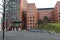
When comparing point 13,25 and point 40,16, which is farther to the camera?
point 40,16

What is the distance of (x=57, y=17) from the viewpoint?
132 meters

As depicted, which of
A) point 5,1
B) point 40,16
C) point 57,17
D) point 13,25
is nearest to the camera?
point 5,1

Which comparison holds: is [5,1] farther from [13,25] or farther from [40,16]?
[40,16]

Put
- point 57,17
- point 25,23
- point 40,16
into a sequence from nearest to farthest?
1. point 57,17
2. point 25,23
3. point 40,16

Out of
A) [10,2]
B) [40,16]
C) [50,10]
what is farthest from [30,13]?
[10,2]

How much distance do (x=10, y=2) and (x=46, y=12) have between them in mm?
139409

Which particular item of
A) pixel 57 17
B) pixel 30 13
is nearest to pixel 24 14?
pixel 30 13

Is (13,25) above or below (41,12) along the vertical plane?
below

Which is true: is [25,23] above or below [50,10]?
below

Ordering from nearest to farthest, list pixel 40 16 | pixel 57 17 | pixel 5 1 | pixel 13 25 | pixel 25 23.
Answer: pixel 5 1, pixel 13 25, pixel 57 17, pixel 25 23, pixel 40 16

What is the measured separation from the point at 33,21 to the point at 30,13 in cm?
695

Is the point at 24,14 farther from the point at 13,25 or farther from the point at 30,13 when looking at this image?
the point at 13,25

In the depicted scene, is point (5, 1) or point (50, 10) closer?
point (5, 1)

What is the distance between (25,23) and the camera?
143375mm
